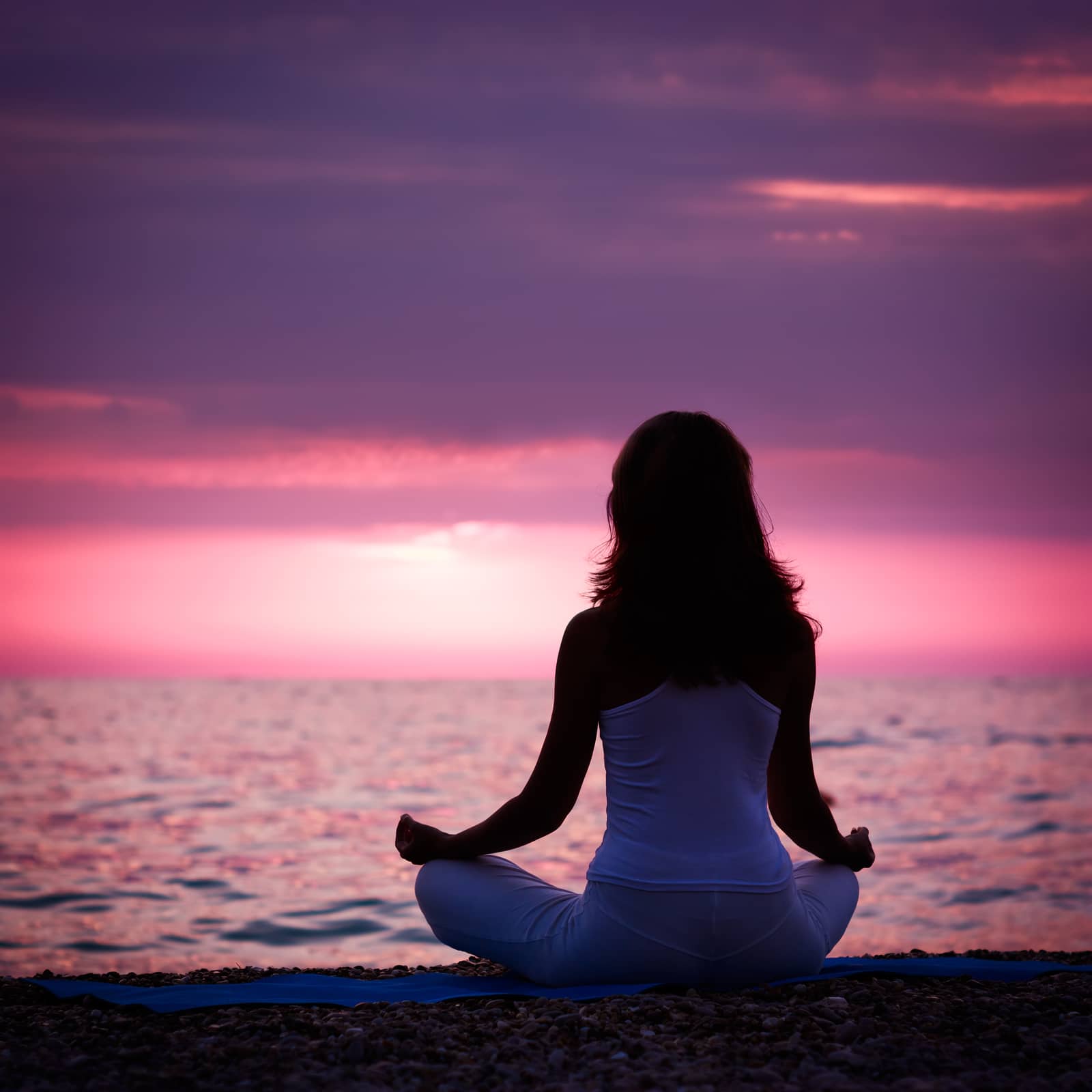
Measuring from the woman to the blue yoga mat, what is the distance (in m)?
0.20

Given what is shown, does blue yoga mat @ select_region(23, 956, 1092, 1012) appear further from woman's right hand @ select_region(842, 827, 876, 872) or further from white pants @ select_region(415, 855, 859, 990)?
woman's right hand @ select_region(842, 827, 876, 872)

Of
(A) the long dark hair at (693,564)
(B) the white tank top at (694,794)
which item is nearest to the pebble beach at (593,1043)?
(B) the white tank top at (694,794)

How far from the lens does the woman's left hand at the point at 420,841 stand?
3.74m

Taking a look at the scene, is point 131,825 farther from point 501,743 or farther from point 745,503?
point 501,743

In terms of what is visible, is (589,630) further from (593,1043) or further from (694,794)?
(593,1043)

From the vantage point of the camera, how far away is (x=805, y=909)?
3627mm

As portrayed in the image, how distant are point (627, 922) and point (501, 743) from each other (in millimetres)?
26492

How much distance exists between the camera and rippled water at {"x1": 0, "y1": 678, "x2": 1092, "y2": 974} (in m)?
8.39

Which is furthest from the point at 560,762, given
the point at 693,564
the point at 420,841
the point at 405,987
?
the point at 405,987

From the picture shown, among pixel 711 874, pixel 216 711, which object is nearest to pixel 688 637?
pixel 711 874

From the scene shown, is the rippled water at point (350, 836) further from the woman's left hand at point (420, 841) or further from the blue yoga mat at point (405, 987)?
the woman's left hand at point (420, 841)

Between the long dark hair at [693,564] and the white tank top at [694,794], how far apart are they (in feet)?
0.35


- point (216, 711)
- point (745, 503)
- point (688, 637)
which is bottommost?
point (216, 711)

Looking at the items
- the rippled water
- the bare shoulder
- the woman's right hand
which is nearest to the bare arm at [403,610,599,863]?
the bare shoulder
